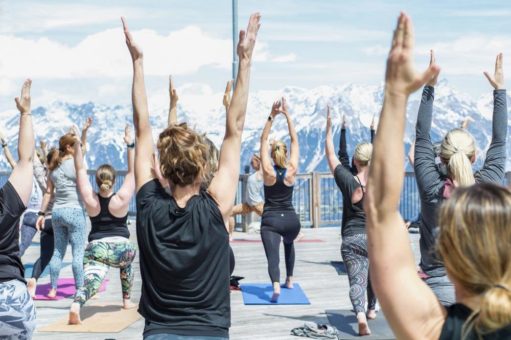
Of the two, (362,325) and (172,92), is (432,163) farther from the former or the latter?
(362,325)

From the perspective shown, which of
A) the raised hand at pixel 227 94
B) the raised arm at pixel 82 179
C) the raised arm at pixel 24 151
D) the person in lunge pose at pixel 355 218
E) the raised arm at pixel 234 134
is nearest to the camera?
the raised arm at pixel 234 134

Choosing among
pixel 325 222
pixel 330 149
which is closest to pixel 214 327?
pixel 330 149

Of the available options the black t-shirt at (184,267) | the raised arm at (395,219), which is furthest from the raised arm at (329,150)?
the raised arm at (395,219)

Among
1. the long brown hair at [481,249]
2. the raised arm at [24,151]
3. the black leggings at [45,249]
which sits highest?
the raised arm at [24,151]

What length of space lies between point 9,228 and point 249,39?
166 cm

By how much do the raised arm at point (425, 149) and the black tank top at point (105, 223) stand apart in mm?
4695

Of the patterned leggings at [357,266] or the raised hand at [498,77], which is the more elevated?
the raised hand at [498,77]

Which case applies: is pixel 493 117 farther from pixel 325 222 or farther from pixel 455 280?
pixel 325 222

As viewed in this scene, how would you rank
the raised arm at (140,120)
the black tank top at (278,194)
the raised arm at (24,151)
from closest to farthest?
the raised arm at (140,120) < the raised arm at (24,151) < the black tank top at (278,194)

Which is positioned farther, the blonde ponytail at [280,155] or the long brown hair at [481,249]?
the blonde ponytail at [280,155]

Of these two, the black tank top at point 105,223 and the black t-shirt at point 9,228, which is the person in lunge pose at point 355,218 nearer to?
the black tank top at point 105,223

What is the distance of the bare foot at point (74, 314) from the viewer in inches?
358

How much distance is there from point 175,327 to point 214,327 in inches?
6.8

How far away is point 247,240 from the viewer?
58.4 feet
